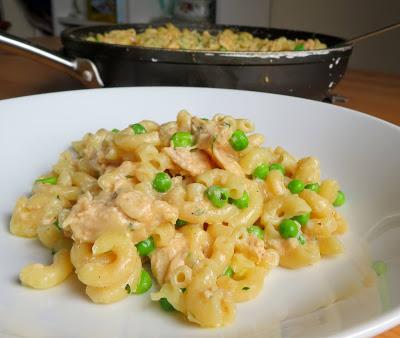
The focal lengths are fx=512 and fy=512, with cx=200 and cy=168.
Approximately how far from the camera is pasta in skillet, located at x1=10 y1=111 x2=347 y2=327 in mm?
849

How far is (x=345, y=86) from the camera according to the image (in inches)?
95.7

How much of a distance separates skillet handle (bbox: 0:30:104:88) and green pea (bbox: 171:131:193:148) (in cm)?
66

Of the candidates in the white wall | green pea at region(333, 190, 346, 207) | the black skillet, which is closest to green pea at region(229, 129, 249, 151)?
green pea at region(333, 190, 346, 207)

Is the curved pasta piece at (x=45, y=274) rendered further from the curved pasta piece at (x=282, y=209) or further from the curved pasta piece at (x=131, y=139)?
the curved pasta piece at (x=282, y=209)

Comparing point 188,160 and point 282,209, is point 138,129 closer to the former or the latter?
point 188,160

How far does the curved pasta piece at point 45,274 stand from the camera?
838mm

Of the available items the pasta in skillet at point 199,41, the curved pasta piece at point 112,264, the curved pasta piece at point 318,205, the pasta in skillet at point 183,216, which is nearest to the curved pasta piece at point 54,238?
the pasta in skillet at point 183,216

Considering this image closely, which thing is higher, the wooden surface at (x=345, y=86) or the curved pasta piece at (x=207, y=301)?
the curved pasta piece at (x=207, y=301)

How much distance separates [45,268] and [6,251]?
149mm

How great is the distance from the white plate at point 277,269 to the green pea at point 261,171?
0.63 ft

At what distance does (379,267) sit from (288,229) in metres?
0.20

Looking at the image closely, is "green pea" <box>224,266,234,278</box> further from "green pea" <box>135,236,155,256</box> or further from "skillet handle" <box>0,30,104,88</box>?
"skillet handle" <box>0,30,104,88</box>

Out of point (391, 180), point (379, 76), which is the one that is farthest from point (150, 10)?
point (391, 180)

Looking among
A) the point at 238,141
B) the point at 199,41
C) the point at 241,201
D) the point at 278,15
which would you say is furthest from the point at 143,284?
the point at 278,15
